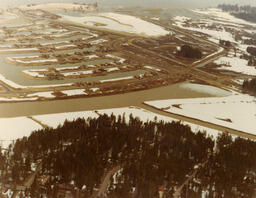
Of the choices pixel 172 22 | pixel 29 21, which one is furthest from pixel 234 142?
pixel 172 22

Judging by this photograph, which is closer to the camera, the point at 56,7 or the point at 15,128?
the point at 15,128

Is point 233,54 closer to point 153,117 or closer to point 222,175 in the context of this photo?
point 153,117

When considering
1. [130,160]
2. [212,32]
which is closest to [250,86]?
[130,160]

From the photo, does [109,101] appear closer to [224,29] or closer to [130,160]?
[130,160]

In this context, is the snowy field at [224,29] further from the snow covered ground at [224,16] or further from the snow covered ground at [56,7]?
the snow covered ground at [56,7]

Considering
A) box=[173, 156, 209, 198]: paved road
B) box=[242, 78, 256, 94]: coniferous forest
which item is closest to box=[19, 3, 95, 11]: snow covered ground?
box=[242, 78, 256, 94]: coniferous forest

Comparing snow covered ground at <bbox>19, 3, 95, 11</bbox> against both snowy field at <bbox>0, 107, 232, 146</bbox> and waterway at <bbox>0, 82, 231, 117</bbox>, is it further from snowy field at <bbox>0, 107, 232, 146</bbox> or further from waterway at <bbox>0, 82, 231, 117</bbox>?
snowy field at <bbox>0, 107, 232, 146</bbox>
